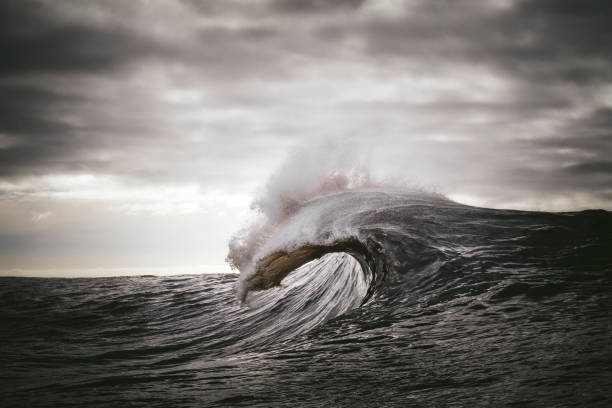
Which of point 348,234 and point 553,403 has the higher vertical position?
point 348,234

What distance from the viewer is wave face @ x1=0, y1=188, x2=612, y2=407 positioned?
10.1 ft

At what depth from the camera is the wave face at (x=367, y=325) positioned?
3073mm

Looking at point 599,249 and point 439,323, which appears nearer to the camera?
point 439,323

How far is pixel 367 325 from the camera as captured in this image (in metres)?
4.63

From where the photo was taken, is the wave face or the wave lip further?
the wave lip

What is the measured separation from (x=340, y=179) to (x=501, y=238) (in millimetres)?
4873

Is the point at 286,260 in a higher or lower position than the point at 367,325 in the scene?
higher

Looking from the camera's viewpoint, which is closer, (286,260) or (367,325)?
(367,325)

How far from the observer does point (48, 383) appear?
458 cm

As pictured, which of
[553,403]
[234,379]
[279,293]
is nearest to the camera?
[553,403]

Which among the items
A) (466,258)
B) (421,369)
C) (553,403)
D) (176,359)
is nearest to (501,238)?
(466,258)

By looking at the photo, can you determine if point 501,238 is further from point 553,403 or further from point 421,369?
point 553,403

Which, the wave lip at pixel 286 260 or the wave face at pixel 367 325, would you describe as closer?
the wave face at pixel 367 325

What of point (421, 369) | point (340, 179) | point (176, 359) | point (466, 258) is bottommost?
point (176, 359)
